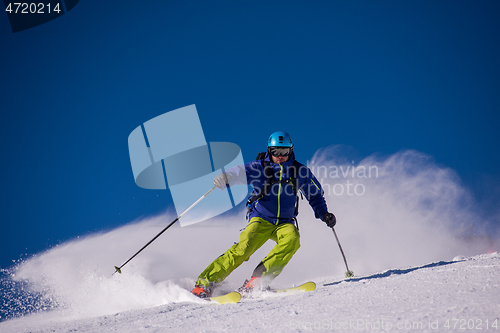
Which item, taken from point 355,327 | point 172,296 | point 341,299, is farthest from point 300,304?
point 172,296

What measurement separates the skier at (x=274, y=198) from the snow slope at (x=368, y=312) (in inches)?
57.0

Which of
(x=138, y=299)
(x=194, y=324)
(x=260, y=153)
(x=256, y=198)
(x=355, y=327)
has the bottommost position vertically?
(x=138, y=299)

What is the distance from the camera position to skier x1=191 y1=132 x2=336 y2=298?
14.8 feet

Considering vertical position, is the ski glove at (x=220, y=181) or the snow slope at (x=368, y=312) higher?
the ski glove at (x=220, y=181)

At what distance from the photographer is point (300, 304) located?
2730 mm

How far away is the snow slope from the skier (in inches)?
57.0

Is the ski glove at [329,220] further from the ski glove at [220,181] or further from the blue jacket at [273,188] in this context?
the ski glove at [220,181]

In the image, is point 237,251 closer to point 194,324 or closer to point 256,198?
point 256,198

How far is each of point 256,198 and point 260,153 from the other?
87 cm

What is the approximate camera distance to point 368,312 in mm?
2215

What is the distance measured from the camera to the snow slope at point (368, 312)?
190 centimetres

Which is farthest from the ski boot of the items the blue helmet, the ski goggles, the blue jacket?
the blue helmet

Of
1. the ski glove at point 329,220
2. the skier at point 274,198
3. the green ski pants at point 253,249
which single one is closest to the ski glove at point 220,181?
the skier at point 274,198

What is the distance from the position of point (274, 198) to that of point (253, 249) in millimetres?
940
